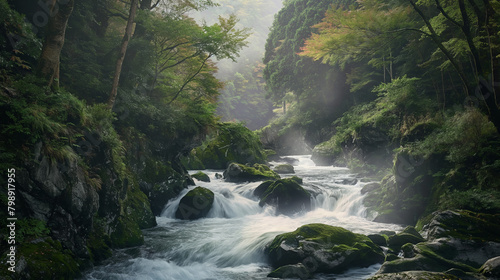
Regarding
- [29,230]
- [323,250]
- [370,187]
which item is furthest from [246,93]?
[29,230]

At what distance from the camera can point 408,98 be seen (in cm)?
1571

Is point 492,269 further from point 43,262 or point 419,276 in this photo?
point 43,262

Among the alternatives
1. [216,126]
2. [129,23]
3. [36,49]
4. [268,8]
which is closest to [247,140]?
[216,126]

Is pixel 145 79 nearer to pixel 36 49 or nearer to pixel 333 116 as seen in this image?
pixel 36 49

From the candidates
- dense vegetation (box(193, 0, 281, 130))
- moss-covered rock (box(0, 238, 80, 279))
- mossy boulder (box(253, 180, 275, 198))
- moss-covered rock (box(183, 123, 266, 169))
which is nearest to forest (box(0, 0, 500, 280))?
moss-covered rock (box(0, 238, 80, 279))

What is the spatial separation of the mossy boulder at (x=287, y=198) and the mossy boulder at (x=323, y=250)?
4592 mm

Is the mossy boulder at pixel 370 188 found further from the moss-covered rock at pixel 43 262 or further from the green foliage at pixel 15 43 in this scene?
the green foliage at pixel 15 43

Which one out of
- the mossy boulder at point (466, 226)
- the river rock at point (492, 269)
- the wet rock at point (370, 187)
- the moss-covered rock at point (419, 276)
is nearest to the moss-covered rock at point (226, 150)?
the wet rock at point (370, 187)

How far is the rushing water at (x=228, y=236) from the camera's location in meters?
6.95

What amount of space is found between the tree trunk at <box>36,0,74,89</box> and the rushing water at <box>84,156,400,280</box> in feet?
16.5

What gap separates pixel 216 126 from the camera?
615 inches

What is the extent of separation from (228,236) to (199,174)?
315 inches

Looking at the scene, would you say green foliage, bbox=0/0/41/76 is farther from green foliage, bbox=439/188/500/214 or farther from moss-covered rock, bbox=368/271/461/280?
green foliage, bbox=439/188/500/214

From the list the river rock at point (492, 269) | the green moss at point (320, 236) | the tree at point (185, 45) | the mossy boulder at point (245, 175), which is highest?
the tree at point (185, 45)
